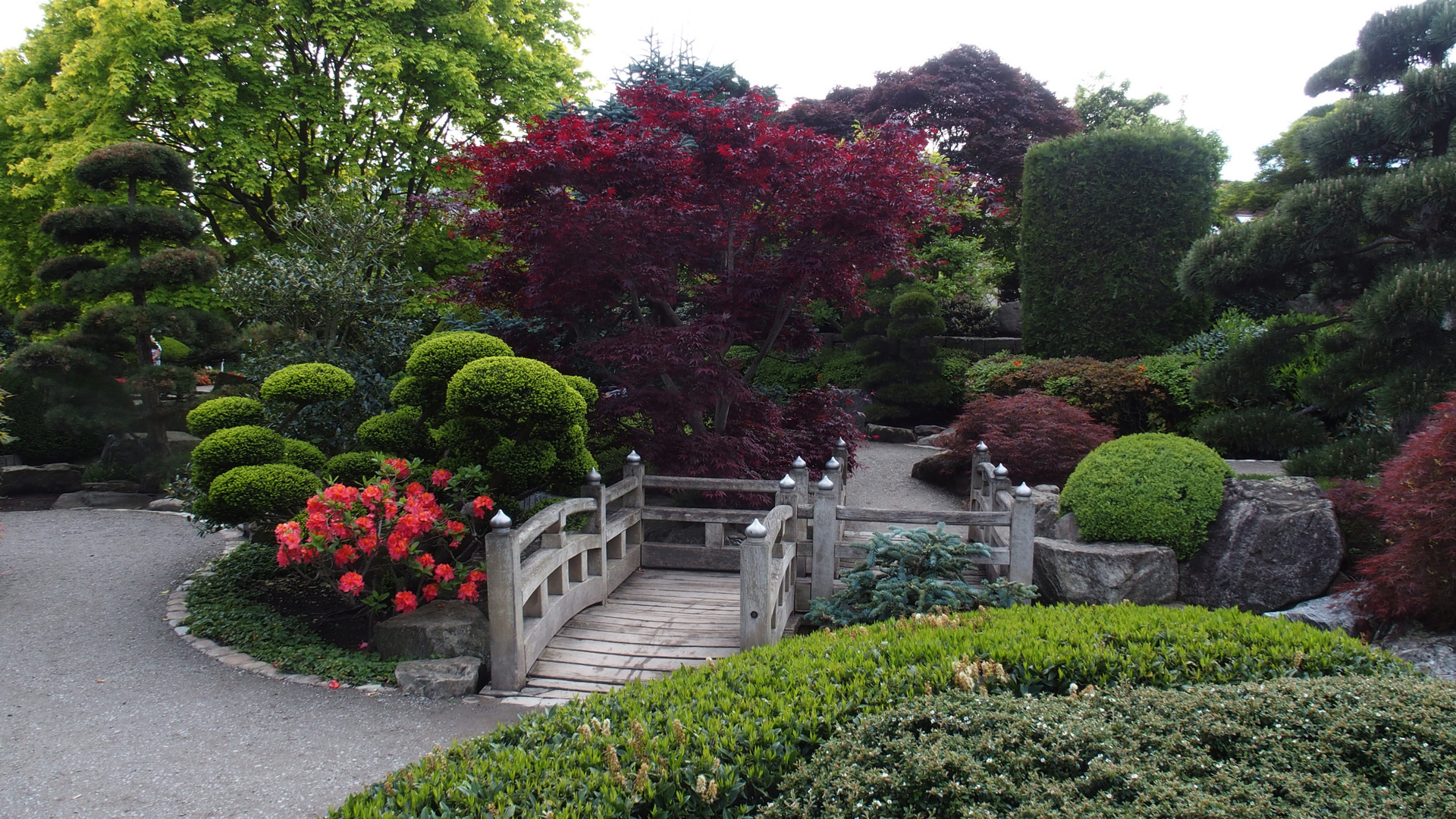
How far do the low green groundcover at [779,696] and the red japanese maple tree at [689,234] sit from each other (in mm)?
3388

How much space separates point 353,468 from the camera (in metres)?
6.32

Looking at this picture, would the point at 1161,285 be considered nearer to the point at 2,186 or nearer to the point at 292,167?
the point at 292,167

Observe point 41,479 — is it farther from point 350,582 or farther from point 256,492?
point 350,582

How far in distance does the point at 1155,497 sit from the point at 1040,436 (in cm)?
242

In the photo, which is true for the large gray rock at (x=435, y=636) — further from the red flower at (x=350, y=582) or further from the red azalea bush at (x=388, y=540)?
the red flower at (x=350, y=582)

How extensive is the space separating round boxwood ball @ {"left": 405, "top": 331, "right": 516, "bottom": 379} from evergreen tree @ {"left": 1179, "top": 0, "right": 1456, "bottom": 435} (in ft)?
19.5

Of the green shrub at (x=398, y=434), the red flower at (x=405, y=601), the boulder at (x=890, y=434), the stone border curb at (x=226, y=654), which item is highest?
the green shrub at (x=398, y=434)

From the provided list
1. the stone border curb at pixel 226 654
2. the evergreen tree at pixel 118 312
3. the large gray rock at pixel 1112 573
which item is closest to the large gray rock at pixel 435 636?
the stone border curb at pixel 226 654

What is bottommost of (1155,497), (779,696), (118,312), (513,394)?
(779,696)

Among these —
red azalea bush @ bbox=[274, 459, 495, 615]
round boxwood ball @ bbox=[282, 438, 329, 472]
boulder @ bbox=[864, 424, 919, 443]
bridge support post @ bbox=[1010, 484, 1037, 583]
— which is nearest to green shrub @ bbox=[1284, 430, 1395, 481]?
Answer: bridge support post @ bbox=[1010, 484, 1037, 583]

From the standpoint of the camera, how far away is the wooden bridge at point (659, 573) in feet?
16.1

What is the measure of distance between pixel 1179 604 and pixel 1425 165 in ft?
11.7

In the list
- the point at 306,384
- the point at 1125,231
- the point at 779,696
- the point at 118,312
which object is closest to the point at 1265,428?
the point at 1125,231

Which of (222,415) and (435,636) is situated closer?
(435,636)
